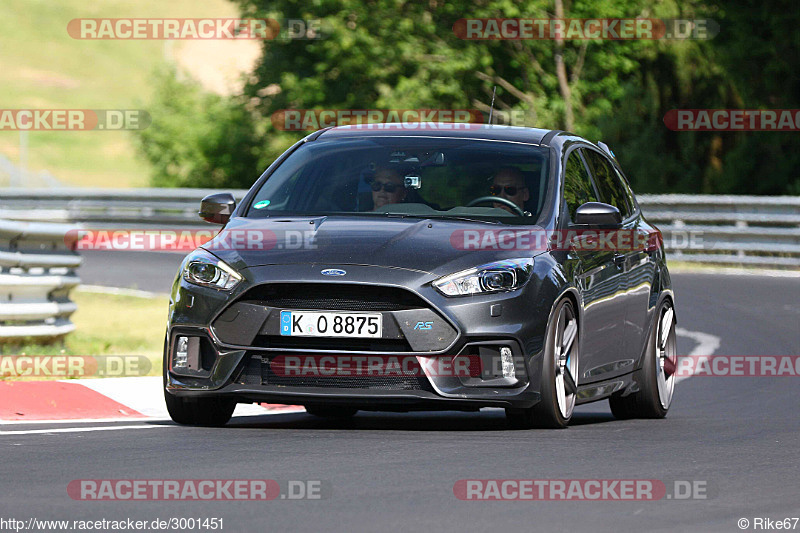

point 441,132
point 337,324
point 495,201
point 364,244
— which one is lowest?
point 337,324

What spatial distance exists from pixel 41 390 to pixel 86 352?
3.86m

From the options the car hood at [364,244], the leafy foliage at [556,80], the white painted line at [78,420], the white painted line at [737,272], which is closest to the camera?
the car hood at [364,244]

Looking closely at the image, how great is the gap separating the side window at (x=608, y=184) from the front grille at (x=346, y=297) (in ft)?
8.15

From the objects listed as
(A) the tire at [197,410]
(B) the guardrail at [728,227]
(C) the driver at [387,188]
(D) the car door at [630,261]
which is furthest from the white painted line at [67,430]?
(B) the guardrail at [728,227]

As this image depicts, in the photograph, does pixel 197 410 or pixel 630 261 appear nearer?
pixel 197 410

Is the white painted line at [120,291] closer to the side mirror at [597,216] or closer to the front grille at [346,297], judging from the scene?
the side mirror at [597,216]

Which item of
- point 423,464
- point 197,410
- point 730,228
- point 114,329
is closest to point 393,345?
point 423,464

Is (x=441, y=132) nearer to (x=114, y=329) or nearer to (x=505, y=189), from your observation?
(x=505, y=189)

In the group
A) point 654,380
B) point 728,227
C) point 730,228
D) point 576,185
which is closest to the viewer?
point 576,185

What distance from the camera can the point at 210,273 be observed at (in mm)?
8430

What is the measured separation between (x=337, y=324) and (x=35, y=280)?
466 cm

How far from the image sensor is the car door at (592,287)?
29.8ft

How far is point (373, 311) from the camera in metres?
8.11

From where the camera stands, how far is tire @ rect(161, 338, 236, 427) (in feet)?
28.3
